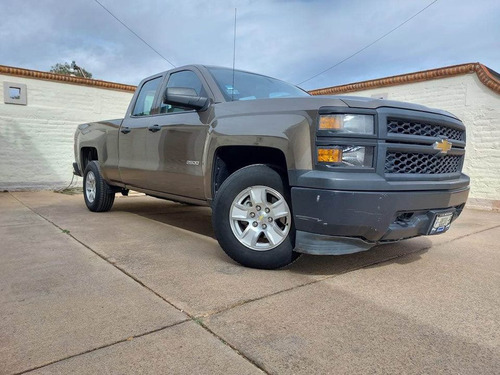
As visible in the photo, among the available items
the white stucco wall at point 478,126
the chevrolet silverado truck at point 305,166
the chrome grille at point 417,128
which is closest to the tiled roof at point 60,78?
the chevrolet silverado truck at point 305,166

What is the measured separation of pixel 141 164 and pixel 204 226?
1164 millimetres

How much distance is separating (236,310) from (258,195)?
991 mm

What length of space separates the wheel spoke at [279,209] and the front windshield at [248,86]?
1.20 meters

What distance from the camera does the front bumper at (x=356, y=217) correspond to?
248cm

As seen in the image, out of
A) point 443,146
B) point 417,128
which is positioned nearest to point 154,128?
point 417,128

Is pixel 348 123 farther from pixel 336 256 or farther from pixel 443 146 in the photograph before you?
pixel 336 256

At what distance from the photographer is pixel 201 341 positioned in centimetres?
191

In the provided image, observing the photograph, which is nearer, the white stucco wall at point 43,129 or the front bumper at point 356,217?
the front bumper at point 356,217

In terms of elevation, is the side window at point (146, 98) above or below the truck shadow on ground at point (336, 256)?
above

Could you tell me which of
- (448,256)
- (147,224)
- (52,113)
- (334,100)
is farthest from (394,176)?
(52,113)

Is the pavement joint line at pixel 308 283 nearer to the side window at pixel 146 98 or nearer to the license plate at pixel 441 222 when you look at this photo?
the license plate at pixel 441 222

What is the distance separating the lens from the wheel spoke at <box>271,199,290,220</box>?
2.85 m

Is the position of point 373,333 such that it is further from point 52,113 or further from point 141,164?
point 52,113

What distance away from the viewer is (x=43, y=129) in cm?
966
